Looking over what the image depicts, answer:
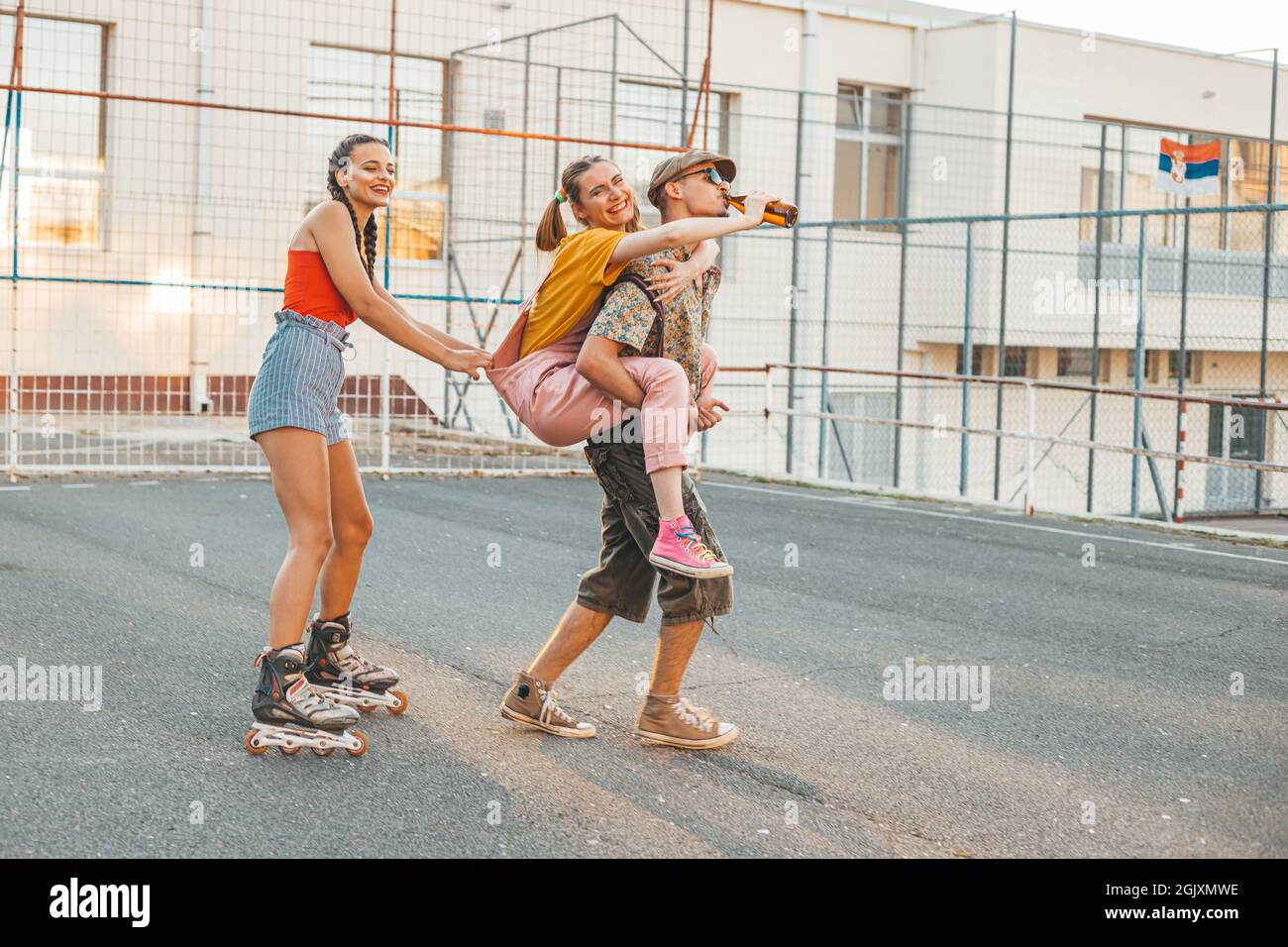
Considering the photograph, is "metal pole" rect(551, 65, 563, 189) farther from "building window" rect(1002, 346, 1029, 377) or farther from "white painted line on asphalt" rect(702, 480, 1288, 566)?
"building window" rect(1002, 346, 1029, 377)

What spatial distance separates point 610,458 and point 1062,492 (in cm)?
2373

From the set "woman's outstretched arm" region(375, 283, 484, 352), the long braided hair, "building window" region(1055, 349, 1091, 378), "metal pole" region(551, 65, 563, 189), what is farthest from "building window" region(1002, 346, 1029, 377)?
the long braided hair

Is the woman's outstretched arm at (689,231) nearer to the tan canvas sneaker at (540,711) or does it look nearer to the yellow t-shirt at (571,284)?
the yellow t-shirt at (571,284)

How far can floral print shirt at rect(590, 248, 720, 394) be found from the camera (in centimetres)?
462

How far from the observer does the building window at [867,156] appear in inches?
1059

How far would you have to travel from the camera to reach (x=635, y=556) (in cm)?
500

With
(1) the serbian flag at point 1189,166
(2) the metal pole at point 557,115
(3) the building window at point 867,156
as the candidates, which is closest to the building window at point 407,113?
(2) the metal pole at point 557,115

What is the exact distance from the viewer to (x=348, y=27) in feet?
70.0

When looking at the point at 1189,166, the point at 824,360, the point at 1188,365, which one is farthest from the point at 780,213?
the point at 1188,365

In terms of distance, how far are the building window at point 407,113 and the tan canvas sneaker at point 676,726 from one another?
57.8ft

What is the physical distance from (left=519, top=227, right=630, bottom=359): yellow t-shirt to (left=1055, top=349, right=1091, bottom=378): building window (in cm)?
2458

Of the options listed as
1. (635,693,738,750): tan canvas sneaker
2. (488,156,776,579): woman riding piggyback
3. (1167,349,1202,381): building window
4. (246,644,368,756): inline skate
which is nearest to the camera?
(488,156,776,579): woman riding piggyback

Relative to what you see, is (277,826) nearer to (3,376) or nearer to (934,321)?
(3,376)

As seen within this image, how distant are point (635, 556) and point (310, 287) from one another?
4.41ft
